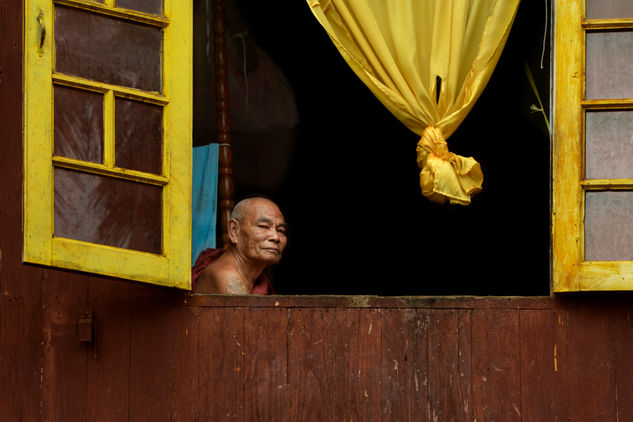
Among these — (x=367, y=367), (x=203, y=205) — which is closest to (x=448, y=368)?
(x=367, y=367)

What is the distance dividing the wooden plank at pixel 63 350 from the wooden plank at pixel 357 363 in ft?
3.29

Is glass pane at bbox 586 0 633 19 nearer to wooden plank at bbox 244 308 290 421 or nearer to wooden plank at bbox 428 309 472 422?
wooden plank at bbox 428 309 472 422

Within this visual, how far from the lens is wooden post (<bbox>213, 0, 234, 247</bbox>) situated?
582cm

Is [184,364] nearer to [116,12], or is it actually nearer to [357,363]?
[357,363]

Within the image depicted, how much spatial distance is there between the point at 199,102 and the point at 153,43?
4.29 ft

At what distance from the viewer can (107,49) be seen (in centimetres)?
464

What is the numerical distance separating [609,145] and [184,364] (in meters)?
1.86

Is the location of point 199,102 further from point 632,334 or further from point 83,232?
point 632,334

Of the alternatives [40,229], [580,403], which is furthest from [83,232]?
[580,403]

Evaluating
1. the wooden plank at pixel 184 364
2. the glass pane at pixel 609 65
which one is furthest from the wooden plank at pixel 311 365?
the glass pane at pixel 609 65

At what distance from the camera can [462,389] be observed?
4734mm

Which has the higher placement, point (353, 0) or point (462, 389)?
point (353, 0)

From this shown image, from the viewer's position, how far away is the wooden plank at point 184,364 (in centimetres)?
474

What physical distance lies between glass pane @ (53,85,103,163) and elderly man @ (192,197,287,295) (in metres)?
1.05
